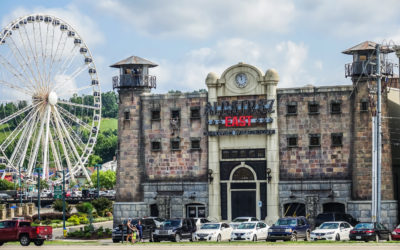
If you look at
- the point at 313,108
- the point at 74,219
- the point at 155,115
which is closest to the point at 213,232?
the point at 313,108

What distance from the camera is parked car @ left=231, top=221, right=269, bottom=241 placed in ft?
187

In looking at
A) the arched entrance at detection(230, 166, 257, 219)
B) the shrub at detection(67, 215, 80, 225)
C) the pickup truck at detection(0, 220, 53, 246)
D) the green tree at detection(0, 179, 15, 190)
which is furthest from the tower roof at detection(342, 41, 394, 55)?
the green tree at detection(0, 179, 15, 190)

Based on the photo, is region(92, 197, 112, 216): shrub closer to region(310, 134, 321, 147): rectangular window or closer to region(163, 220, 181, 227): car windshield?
region(310, 134, 321, 147): rectangular window

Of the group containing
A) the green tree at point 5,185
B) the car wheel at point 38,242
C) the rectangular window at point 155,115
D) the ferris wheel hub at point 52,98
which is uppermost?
the ferris wheel hub at point 52,98

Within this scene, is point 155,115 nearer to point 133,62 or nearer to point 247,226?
point 133,62

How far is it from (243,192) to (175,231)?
14659mm

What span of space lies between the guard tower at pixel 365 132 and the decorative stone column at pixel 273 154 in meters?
6.47

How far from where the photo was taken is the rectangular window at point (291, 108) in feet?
235

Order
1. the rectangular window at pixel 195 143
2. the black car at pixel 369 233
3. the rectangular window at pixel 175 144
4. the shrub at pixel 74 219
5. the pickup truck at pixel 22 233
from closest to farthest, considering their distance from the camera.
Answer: the black car at pixel 369 233, the pickup truck at pixel 22 233, the rectangular window at pixel 195 143, the rectangular window at pixel 175 144, the shrub at pixel 74 219

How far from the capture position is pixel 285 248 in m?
47.6

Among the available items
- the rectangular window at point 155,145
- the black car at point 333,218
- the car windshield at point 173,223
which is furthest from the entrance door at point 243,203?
the car windshield at point 173,223

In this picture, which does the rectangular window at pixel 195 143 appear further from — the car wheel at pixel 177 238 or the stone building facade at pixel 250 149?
the car wheel at pixel 177 238

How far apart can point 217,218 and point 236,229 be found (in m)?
14.1

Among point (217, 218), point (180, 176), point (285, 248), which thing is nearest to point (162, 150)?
point (180, 176)
